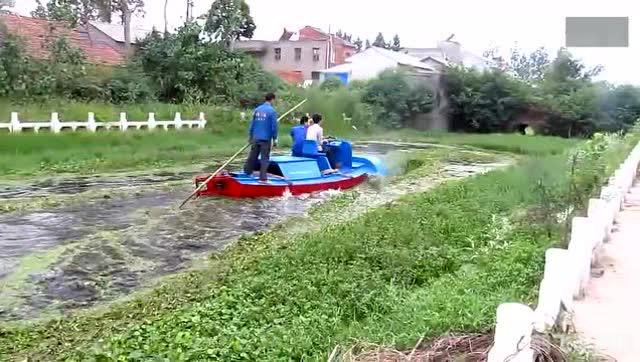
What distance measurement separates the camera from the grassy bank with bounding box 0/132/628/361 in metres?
5.14

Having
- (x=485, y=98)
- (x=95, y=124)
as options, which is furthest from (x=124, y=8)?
(x=485, y=98)

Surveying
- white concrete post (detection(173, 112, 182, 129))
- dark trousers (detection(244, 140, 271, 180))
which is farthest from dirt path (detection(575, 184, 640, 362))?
white concrete post (detection(173, 112, 182, 129))

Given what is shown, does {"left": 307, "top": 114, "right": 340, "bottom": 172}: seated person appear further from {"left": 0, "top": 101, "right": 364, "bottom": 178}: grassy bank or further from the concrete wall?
the concrete wall

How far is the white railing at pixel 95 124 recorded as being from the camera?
19.8 m

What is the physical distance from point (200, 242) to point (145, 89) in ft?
66.3

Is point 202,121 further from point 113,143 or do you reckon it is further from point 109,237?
point 109,237

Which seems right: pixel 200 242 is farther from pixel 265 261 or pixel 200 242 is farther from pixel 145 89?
pixel 145 89

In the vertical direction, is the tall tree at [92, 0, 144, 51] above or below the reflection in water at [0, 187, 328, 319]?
above

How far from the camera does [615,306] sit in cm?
553

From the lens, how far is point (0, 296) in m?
6.95

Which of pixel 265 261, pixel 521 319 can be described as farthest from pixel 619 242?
pixel 521 319

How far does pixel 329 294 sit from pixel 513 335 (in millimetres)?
3170

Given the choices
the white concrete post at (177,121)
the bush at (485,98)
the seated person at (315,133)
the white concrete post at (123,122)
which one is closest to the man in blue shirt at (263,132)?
the seated person at (315,133)

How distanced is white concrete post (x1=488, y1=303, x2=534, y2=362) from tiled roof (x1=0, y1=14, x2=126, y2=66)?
2516 centimetres
